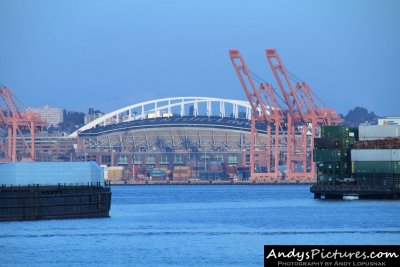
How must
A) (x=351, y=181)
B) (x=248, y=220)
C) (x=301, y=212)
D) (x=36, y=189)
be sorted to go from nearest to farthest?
(x=36, y=189) → (x=248, y=220) → (x=301, y=212) → (x=351, y=181)

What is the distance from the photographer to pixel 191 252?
5638 cm

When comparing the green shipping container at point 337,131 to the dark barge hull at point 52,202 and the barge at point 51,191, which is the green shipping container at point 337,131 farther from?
the dark barge hull at point 52,202

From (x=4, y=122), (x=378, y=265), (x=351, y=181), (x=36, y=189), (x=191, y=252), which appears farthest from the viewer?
(x=4, y=122)

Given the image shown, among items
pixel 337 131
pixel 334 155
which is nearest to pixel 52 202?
pixel 334 155

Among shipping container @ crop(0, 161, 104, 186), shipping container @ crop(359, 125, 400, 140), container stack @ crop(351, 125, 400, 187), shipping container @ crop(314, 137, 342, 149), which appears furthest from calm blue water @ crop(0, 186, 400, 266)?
shipping container @ crop(359, 125, 400, 140)

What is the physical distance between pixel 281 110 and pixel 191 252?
121m

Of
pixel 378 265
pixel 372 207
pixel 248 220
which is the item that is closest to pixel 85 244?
pixel 248 220

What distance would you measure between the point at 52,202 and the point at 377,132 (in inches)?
1760

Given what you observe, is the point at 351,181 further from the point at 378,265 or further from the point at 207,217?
the point at 378,265

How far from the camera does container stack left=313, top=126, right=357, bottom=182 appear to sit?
10869 cm

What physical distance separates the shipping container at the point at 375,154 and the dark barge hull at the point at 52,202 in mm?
34148

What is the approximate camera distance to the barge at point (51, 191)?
69875mm

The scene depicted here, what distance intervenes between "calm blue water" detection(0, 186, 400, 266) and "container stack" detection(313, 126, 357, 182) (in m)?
18.6

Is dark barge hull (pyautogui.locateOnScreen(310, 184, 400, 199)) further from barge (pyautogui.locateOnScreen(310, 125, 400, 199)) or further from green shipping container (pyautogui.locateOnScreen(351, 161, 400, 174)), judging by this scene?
green shipping container (pyautogui.locateOnScreen(351, 161, 400, 174))
